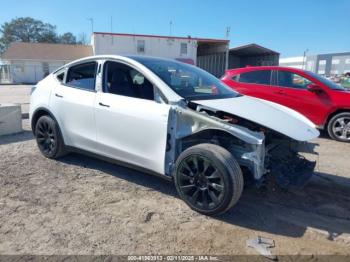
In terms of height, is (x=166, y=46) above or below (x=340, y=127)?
above

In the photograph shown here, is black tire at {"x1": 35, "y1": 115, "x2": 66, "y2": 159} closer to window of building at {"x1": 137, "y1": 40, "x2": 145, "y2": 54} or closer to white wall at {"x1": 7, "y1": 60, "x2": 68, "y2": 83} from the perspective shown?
window of building at {"x1": 137, "y1": 40, "x2": 145, "y2": 54}

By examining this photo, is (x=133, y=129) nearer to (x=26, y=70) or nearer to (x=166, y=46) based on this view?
(x=166, y=46)

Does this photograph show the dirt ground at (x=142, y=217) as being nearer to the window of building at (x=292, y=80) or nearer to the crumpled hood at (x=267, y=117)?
the crumpled hood at (x=267, y=117)

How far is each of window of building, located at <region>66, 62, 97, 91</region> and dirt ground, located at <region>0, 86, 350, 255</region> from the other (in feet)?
4.29

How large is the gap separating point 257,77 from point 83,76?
5.04m

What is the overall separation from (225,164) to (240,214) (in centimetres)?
75

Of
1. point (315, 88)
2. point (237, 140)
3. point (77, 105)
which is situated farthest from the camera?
point (315, 88)

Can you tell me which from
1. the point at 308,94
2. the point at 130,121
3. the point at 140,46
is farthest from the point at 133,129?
the point at 140,46

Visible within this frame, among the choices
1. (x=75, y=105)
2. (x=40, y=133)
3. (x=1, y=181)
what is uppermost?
(x=75, y=105)

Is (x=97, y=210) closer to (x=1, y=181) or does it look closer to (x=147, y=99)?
(x=147, y=99)

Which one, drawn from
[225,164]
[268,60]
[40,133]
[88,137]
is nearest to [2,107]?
[40,133]

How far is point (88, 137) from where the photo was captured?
437cm

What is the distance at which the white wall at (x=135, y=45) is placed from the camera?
3241 centimetres

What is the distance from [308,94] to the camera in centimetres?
729
